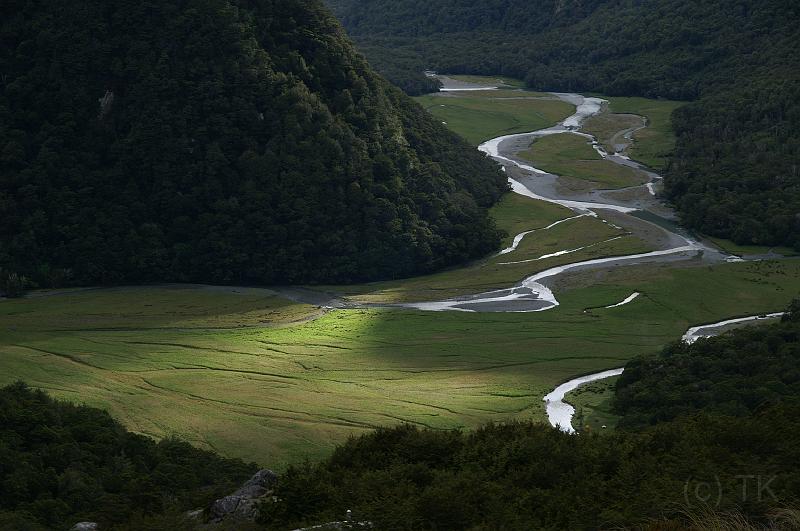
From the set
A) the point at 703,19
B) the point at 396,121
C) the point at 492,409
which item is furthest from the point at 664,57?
the point at 492,409

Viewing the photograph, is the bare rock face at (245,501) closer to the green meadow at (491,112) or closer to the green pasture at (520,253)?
→ the green pasture at (520,253)

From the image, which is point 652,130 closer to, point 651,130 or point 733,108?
point 651,130

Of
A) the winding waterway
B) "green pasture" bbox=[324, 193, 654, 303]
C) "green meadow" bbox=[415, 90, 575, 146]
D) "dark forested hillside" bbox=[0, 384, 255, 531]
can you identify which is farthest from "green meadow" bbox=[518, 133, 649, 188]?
"dark forested hillside" bbox=[0, 384, 255, 531]

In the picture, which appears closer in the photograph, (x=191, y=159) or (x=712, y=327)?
(x=712, y=327)

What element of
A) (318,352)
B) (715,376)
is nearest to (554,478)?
(715,376)

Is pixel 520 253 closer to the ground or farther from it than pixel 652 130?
closer to the ground

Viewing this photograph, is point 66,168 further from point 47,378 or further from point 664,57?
point 664,57

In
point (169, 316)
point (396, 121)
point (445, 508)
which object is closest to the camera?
point (445, 508)
